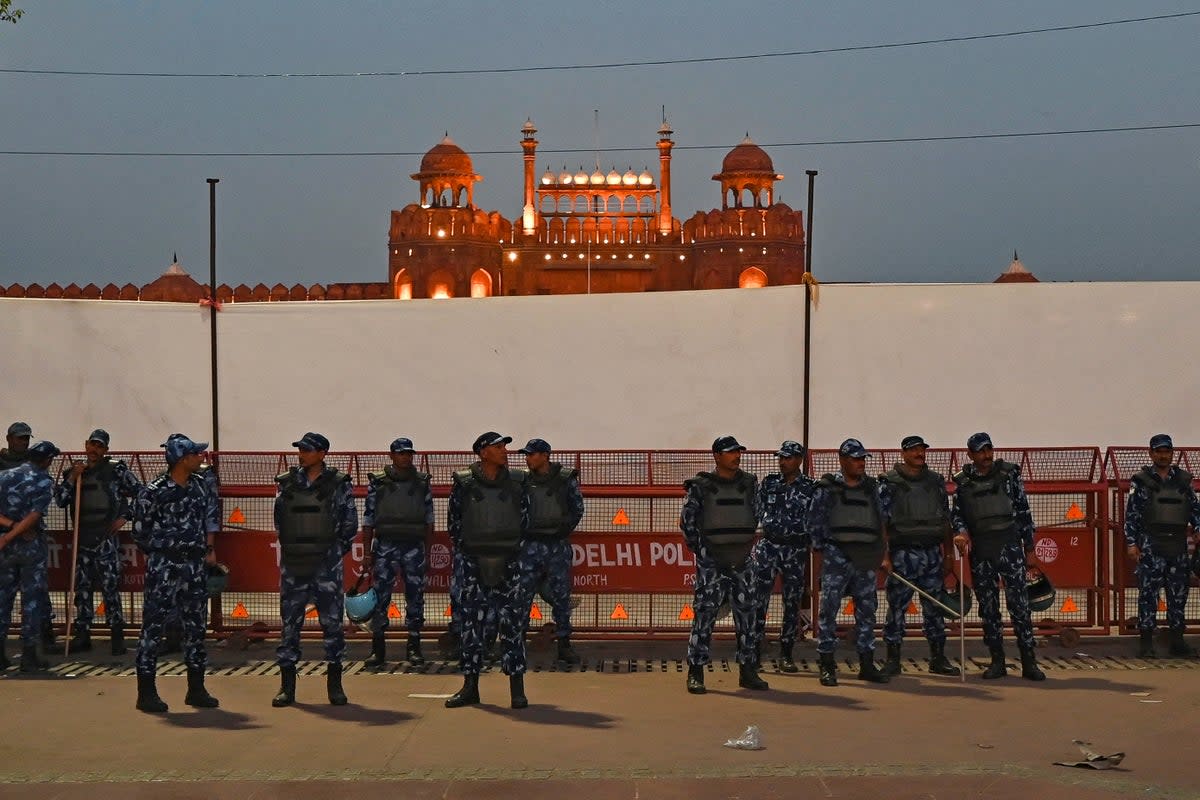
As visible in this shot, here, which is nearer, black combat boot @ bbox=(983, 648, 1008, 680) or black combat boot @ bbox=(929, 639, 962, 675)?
black combat boot @ bbox=(983, 648, 1008, 680)

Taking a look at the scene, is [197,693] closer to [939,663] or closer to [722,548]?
[722,548]

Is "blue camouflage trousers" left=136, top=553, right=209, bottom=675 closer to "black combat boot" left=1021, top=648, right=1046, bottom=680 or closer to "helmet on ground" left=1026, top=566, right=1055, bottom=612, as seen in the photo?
"black combat boot" left=1021, top=648, right=1046, bottom=680

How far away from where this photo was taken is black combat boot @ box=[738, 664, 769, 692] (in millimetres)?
9211

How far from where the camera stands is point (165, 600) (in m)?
8.53

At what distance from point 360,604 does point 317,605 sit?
1022mm

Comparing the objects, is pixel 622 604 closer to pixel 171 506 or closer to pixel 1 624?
pixel 171 506

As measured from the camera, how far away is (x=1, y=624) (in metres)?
10.0

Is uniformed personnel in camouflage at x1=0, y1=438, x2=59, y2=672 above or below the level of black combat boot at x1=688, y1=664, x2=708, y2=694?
above

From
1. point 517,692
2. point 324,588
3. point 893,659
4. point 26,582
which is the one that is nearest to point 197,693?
point 324,588

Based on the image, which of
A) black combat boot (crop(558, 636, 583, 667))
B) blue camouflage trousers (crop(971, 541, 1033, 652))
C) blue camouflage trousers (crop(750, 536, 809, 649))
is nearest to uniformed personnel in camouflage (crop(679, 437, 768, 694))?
blue camouflage trousers (crop(750, 536, 809, 649))

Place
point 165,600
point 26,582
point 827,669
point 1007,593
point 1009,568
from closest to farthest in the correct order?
point 165,600
point 827,669
point 1009,568
point 1007,593
point 26,582

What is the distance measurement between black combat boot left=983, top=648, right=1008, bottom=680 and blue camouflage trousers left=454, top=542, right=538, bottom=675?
10.4 ft

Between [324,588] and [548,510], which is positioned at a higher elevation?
[548,510]

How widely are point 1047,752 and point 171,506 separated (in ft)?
16.9
